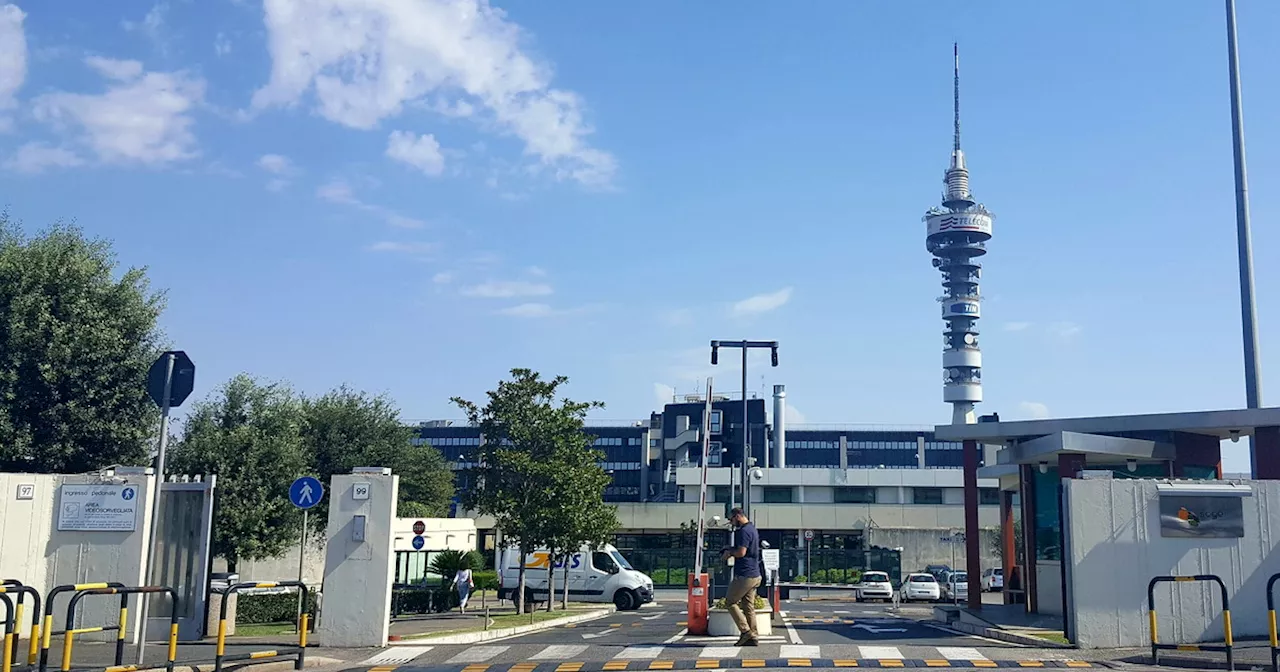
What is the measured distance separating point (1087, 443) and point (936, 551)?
5040 cm

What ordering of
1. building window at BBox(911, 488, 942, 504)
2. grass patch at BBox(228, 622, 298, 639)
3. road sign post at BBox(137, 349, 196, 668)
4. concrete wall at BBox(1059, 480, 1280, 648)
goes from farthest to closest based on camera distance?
1. building window at BBox(911, 488, 942, 504)
2. grass patch at BBox(228, 622, 298, 639)
3. concrete wall at BBox(1059, 480, 1280, 648)
4. road sign post at BBox(137, 349, 196, 668)

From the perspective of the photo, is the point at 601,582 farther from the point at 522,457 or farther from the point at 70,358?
the point at 70,358

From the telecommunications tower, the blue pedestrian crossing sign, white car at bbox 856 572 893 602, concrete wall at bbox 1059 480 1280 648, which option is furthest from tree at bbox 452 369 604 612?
the telecommunications tower

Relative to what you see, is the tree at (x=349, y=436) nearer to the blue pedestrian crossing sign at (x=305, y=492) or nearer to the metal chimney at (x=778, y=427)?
the blue pedestrian crossing sign at (x=305, y=492)

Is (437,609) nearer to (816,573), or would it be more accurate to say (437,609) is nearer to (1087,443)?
(1087,443)

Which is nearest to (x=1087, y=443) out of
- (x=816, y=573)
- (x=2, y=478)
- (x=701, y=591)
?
(x=701, y=591)

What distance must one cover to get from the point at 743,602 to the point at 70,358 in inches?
595

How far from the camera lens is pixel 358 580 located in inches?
648

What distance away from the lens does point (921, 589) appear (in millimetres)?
47781

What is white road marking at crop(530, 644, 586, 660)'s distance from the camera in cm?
1492

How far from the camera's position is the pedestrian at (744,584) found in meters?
15.9

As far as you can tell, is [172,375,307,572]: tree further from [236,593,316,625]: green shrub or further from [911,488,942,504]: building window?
[911,488,942,504]: building window

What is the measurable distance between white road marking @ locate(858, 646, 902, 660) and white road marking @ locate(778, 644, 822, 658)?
1.98 feet

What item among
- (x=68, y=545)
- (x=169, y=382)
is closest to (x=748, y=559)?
(x=169, y=382)
